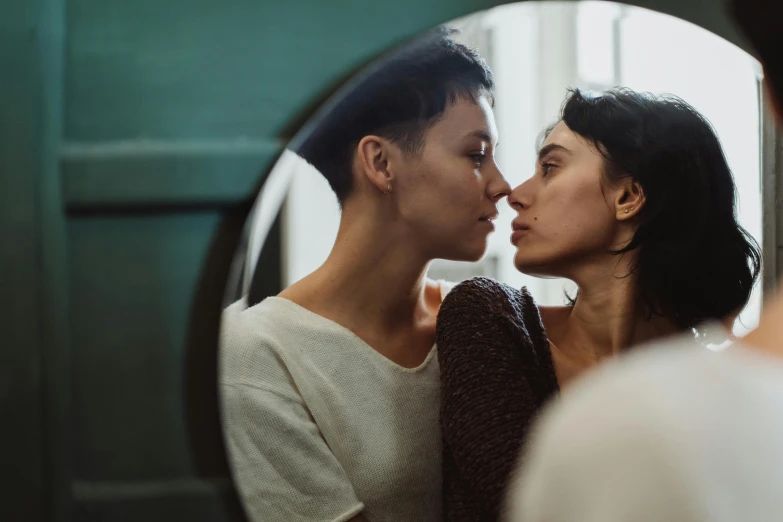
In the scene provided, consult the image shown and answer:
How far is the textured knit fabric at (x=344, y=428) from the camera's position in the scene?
2.01ft

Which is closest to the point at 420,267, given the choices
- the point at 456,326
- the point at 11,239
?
the point at 456,326

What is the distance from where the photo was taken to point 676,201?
0.58m

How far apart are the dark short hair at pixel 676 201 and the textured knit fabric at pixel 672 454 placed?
0.50ft

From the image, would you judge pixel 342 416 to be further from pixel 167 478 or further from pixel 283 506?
pixel 167 478

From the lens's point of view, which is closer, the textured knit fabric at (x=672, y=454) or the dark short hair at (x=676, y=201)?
the textured knit fabric at (x=672, y=454)

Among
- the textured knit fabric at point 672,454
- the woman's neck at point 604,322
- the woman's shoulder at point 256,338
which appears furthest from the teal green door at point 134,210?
the textured knit fabric at point 672,454

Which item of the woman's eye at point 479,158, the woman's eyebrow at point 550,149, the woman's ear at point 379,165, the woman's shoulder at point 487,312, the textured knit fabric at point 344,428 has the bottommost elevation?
the textured knit fabric at point 344,428

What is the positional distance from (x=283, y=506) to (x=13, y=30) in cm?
47

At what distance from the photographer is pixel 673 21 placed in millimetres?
642

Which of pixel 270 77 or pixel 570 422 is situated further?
pixel 270 77

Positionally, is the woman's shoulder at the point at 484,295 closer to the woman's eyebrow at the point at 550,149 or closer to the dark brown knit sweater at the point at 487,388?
the dark brown knit sweater at the point at 487,388

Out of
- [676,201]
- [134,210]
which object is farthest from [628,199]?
[134,210]

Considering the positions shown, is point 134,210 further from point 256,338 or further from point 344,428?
point 344,428

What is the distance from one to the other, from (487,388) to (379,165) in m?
0.20
